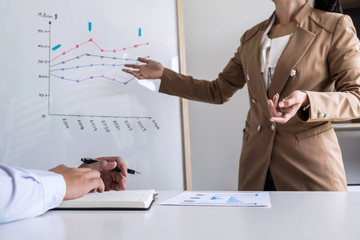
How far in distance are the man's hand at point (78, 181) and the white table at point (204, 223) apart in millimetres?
57

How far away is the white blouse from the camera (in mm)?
1420

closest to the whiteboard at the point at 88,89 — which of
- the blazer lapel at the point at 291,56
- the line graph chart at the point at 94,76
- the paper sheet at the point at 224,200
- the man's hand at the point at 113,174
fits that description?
the line graph chart at the point at 94,76

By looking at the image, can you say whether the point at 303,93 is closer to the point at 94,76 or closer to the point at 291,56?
the point at 291,56

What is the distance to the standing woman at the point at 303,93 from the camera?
125 centimetres

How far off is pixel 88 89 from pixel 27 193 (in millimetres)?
928

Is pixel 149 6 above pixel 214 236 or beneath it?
above

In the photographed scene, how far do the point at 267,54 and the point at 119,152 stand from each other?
2.49ft

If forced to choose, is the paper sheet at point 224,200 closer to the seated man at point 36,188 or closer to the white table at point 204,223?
the white table at point 204,223

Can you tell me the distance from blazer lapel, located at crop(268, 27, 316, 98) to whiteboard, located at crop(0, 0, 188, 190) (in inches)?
22.3

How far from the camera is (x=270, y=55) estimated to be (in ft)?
4.71

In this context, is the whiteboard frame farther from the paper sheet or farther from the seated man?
the seated man

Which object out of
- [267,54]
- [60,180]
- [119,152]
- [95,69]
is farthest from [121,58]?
[60,180]

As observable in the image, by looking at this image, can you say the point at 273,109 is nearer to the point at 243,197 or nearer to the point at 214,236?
the point at 243,197

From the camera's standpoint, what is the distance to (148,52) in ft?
5.73
